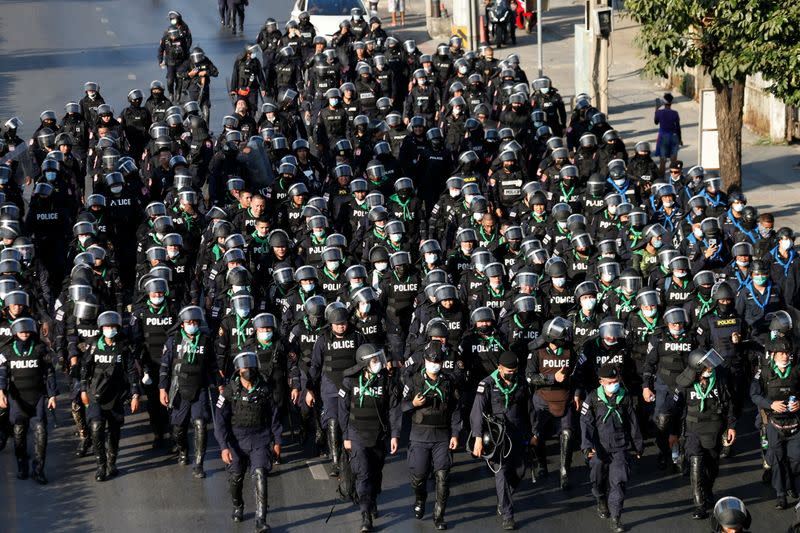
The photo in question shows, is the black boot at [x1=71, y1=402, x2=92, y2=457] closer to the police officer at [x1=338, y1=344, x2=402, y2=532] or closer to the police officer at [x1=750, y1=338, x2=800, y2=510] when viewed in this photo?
the police officer at [x1=338, y1=344, x2=402, y2=532]

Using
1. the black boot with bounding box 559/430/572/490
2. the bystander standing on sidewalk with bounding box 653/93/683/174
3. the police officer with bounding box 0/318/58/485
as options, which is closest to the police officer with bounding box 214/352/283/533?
the police officer with bounding box 0/318/58/485

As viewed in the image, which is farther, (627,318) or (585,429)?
(627,318)

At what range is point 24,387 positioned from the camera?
17328 mm

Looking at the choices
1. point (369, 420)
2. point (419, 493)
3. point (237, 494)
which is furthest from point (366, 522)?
point (237, 494)

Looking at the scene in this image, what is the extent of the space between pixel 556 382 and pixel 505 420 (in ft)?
3.09

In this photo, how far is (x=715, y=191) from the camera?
22.8m

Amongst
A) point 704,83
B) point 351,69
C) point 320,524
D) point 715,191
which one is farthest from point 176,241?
point 704,83

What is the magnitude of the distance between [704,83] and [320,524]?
22816mm

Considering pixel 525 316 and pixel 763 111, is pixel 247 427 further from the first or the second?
pixel 763 111

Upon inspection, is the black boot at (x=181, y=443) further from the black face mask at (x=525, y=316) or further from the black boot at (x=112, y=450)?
the black face mask at (x=525, y=316)

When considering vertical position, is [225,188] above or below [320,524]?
above

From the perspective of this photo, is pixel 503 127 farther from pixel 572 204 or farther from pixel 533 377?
pixel 533 377

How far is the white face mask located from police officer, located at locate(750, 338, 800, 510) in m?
3.52

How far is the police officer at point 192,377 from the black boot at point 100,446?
0.74 m
